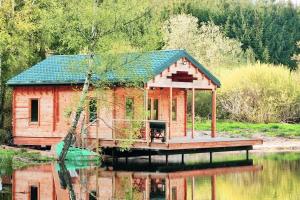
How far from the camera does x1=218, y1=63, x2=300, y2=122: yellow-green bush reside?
146ft

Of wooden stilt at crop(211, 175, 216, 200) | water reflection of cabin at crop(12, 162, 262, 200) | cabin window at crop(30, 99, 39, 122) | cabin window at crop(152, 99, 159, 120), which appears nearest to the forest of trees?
cabin window at crop(30, 99, 39, 122)

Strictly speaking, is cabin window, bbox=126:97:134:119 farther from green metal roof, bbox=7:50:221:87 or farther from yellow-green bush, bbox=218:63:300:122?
yellow-green bush, bbox=218:63:300:122

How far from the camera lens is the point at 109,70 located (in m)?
26.8

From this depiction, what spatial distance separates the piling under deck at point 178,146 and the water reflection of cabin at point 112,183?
4.12ft

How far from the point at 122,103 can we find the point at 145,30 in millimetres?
4189

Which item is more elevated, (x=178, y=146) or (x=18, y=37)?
(x=18, y=37)

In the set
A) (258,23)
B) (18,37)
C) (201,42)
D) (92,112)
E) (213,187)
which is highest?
(258,23)

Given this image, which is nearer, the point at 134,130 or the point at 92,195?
the point at 92,195

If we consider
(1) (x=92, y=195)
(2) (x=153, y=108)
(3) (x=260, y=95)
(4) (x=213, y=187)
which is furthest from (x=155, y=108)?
(3) (x=260, y=95)

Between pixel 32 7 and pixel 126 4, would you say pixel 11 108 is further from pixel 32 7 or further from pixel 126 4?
pixel 126 4

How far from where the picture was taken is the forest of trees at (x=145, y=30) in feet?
87.9

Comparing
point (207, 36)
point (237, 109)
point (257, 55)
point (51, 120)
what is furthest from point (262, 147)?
point (257, 55)

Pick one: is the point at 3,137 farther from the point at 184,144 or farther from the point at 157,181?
the point at 157,181

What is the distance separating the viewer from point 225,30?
68.5 metres
